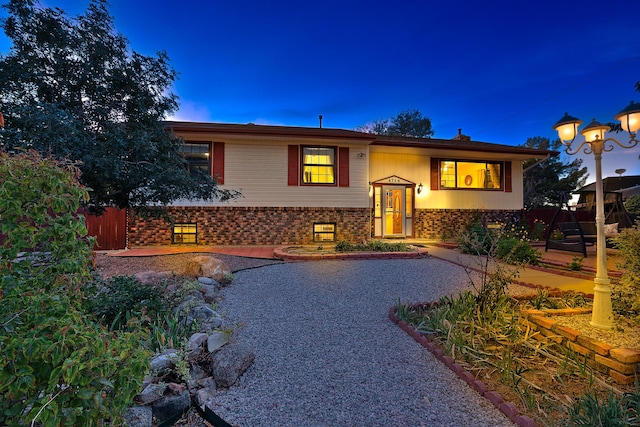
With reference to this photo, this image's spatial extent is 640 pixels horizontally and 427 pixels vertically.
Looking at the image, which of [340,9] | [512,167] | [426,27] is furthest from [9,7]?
[426,27]

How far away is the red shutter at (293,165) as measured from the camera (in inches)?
409

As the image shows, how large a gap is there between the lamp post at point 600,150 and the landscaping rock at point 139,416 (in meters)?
3.91

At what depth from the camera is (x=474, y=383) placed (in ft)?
7.76

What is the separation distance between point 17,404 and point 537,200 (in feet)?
81.3

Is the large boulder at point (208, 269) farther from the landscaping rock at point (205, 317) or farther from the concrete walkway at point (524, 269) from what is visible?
the concrete walkway at point (524, 269)

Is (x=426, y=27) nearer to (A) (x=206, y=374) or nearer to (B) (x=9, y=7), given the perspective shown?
(B) (x=9, y=7)

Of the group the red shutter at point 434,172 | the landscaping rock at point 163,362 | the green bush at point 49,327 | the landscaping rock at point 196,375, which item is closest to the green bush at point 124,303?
the landscaping rock at point 163,362

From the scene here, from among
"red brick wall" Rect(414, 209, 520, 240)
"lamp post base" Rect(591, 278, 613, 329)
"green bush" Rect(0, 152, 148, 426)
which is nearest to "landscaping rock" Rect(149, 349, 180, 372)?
"green bush" Rect(0, 152, 148, 426)

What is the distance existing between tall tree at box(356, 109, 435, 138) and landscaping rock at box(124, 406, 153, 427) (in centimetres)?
2470

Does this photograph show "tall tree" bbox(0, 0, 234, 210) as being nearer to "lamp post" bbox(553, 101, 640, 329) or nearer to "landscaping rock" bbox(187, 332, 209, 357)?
"landscaping rock" bbox(187, 332, 209, 357)

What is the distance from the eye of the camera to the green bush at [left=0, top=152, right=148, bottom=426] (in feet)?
3.47

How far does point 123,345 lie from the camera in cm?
129

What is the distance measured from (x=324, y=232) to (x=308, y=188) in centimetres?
158

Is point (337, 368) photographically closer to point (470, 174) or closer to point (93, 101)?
point (93, 101)
